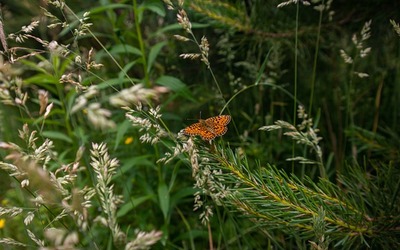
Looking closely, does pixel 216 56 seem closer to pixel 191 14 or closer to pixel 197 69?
pixel 197 69

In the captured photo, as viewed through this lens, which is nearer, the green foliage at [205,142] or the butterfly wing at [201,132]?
the green foliage at [205,142]

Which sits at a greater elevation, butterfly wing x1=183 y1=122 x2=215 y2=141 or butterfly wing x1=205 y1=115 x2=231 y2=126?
butterfly wing x1=205 y1=115 x2=231 y2=126

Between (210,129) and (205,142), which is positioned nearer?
(210,129)

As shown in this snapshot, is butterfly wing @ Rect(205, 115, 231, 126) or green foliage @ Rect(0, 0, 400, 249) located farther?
butterfly wing @ Rect(205, 115, 231, 126)

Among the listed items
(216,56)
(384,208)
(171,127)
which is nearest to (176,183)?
(171,127)
